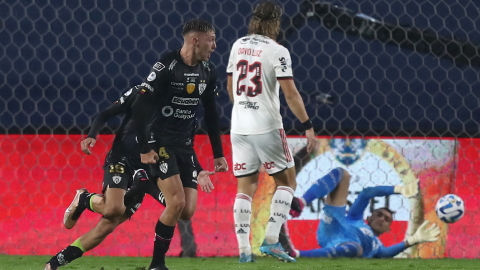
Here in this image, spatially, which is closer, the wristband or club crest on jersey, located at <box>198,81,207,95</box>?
club crest on jersey, located at <box>198,81,207,95</box>

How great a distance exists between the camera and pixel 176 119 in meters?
3.77

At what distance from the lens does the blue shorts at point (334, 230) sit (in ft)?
15.3

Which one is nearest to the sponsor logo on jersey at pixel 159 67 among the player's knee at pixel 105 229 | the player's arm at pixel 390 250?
the player's knee at pixel 105 229

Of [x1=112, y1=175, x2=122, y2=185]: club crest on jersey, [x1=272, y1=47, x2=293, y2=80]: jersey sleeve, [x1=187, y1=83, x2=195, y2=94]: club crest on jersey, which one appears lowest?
[x1=112, y1=175, x2=122, y2=185]: club crest on jersey

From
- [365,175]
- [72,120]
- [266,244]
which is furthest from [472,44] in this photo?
[72,120]

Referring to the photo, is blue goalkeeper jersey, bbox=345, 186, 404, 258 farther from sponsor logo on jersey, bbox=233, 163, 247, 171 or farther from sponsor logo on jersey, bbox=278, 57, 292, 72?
sponsor logo on jersey, bbox=278, 57, 292, 72

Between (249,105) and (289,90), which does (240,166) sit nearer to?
(249,105)

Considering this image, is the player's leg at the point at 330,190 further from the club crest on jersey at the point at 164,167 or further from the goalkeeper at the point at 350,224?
the club crest on jersey at the point at 164,167

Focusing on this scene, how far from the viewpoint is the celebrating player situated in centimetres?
409

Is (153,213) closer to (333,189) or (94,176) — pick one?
(94,176)

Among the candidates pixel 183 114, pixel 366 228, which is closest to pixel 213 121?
pixel 183 114

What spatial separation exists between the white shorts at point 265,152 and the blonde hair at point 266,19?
56cm

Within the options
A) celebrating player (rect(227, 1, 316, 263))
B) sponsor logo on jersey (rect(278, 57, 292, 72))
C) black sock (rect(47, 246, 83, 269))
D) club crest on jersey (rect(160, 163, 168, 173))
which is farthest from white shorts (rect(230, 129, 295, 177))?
black sock (rect(47, 246, 83, 269))

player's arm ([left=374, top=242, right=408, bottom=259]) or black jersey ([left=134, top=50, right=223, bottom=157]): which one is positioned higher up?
black jersey ([left=134, top=50, right=223, bottom=157])
